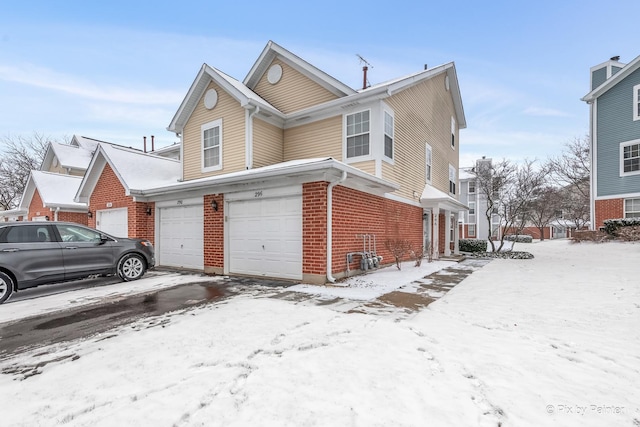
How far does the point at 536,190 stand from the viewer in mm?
18062

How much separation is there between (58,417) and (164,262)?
919 cm

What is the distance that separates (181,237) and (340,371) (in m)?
8.94

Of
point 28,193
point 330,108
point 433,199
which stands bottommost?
point 433,199

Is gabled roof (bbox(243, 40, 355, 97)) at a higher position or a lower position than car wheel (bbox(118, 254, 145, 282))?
higher

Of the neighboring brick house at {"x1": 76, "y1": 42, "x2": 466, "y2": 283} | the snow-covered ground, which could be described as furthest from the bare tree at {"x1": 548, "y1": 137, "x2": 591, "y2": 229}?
the snow-covered ground

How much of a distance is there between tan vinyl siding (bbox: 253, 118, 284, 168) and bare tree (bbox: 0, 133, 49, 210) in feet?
93.0

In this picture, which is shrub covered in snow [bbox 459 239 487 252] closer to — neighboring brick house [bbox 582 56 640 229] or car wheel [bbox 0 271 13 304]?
neighboring brick house [bbox 582 56 640 229]

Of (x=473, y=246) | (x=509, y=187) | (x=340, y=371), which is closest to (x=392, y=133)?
(x=340, y=371)

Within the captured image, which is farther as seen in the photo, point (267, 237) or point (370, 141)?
point (370, 141)

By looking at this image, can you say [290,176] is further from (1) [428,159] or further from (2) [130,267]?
(1) [428,159]

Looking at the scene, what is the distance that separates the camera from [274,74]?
1201cm

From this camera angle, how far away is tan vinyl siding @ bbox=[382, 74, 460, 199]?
1062cm

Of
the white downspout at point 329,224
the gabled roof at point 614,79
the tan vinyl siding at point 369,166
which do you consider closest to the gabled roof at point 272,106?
the tan vinyl siding at point 369,166

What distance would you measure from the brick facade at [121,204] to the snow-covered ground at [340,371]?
742 centimetres
